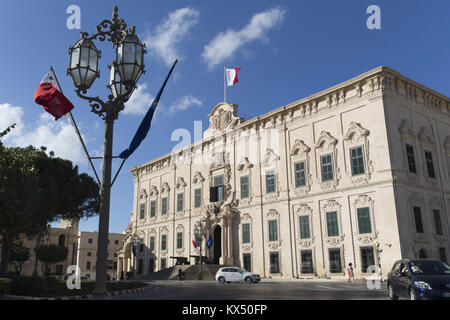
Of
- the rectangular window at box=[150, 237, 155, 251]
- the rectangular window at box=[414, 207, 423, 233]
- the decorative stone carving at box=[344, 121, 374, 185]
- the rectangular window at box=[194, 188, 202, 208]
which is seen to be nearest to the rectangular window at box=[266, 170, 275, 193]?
the decorative stone carving at box=[344, 121, 374, 185]

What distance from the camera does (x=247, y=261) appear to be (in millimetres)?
33312

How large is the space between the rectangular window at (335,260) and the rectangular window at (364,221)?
2.35 m

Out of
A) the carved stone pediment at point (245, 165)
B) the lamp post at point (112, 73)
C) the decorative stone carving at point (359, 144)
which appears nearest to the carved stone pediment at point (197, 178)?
the carved stone pediment at point (245, 165)

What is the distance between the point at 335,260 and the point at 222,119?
1775 centimetres

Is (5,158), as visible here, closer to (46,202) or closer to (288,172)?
(46,202)

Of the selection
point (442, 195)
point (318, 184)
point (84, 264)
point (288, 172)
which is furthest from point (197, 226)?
point (84, 264)

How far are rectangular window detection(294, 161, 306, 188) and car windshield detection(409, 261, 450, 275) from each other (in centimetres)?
1849

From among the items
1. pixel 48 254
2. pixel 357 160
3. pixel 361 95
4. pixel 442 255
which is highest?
pixel 361 95

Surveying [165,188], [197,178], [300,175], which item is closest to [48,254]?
[165,188]

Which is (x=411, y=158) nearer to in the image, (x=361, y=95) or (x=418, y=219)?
(x=418, y=219)

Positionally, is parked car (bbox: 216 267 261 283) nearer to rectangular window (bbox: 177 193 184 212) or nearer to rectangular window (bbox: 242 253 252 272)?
rectangular window (bbox: 242 253 252 272)

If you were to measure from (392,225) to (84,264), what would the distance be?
240ft

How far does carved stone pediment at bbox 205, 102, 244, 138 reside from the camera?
123ft

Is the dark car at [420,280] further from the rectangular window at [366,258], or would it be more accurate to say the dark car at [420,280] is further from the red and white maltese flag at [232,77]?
the red and white maltese flag at [232,77]
